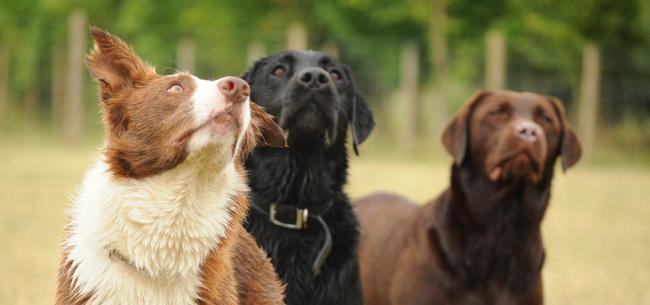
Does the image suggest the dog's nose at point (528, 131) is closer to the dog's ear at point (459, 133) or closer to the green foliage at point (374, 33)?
the dog's ear at point (459, 133)

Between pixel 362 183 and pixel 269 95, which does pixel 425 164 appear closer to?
pixel 362 183

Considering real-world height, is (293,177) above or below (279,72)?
below

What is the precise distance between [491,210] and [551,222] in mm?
6012

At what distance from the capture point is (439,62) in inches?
945

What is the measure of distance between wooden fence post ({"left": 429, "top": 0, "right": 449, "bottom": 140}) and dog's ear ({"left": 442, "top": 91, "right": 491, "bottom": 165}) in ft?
53.8

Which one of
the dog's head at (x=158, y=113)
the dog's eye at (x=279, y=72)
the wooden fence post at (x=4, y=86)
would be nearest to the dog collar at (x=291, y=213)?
the dog's eye at (x=279, y=72)

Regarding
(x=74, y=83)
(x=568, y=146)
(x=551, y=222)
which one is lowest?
(x=551, y=222)

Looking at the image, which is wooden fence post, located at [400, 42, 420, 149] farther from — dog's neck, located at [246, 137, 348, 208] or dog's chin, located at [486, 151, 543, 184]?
dog's neck, located at [246, 137, 348, 208]

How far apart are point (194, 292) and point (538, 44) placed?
78.2 ft

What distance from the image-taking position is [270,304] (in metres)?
3.80

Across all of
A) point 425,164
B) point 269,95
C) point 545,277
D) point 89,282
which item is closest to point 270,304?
point 89,282

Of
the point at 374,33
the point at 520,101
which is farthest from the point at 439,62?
the point at 520,101

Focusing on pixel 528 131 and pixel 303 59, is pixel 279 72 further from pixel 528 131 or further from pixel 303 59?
pixel 528 131

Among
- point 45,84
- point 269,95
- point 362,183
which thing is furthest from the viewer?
point 45,84
